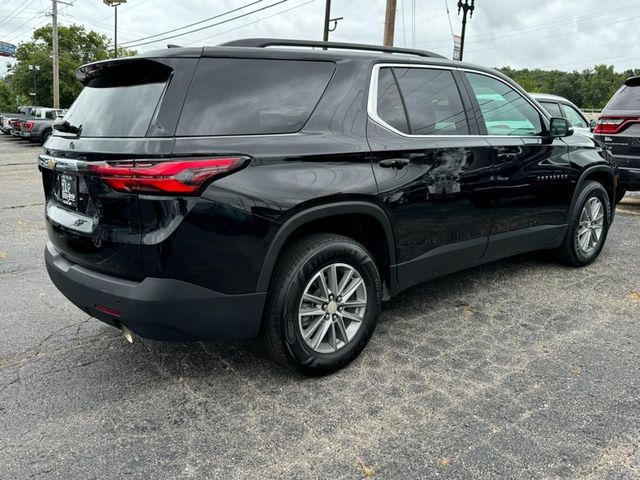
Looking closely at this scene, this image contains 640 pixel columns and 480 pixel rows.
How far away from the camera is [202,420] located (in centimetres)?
264

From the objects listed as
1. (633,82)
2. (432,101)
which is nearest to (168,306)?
(432,101)

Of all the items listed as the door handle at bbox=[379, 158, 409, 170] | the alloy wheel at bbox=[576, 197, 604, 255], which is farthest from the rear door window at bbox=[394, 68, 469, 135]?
the alloy wheel at bbox=[576, 197, 604, 255]

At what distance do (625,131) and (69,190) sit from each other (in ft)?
23.9

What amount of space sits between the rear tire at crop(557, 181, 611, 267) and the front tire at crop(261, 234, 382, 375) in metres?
2.54

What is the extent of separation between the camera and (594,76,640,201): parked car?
721 centimetres

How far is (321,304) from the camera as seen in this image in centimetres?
297

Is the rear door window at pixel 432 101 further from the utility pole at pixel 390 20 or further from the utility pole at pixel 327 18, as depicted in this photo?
the utility pole at pixel 327 18

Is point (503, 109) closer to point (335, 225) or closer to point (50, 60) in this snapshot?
point (335, 225)

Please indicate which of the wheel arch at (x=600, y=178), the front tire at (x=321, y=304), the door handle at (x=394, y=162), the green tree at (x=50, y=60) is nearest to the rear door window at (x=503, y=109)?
the wheel arch at (x=600, y=178)

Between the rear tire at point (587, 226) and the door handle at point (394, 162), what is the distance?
7.54ft

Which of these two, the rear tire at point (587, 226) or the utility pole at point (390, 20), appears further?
the utility pole at point (390, 20)

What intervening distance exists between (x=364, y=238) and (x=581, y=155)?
2.66 meters

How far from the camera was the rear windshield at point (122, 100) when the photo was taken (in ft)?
8.48

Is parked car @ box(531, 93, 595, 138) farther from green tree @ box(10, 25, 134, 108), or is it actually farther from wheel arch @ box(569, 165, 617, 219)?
green tree @ box(10, 25, 134, 108)
